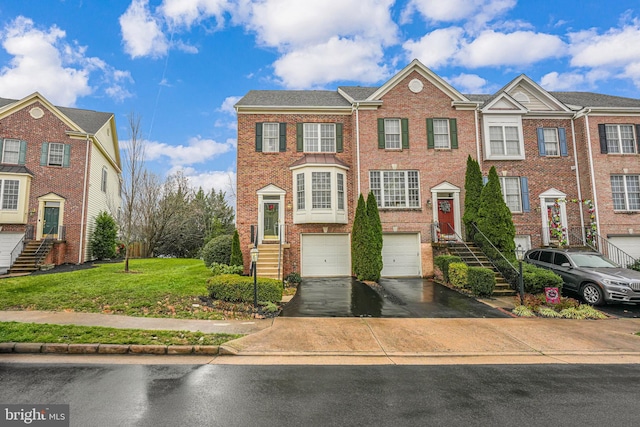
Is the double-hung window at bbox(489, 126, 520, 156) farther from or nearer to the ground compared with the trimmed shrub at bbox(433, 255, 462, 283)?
farther from the ground

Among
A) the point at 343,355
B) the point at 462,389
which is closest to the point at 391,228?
the point at 343,355

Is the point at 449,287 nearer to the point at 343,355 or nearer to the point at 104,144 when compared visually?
the point at 343,355

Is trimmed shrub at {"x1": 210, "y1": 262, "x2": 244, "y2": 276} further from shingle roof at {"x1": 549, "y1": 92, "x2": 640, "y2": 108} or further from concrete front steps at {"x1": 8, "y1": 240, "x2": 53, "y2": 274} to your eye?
shingle roof at {"x1": 549, "y1": 92, "x2": 640, "y2": 108}

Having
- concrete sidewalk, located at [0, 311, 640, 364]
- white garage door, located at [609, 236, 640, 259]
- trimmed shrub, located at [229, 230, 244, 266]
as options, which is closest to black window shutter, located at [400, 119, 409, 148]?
trimmed shrub, located at [229, 230, 244, 266]

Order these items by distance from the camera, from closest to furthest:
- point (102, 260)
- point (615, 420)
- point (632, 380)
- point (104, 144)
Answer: point (615, 420) → point (632, 380) → point (102, 260) → point (104, 144)

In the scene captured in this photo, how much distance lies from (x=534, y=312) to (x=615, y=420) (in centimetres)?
649

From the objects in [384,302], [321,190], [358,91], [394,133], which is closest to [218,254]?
[321,190]

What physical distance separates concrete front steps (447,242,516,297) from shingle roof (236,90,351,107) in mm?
8974

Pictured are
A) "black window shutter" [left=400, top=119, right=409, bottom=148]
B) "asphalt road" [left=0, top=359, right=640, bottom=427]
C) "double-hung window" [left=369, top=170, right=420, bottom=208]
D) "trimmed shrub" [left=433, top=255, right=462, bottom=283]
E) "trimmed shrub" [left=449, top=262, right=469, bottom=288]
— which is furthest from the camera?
"black window shutter" [left=400, top=119, right=409, bottom=148]

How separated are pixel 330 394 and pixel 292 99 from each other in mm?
15999

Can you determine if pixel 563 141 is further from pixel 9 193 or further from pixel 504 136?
pixel 9 193

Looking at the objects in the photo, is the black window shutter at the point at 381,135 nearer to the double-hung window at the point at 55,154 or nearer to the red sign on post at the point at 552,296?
the red sign on post at the point at 552,296

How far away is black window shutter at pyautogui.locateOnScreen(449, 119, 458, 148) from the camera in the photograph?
16.4 metres

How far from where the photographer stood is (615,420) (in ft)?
12.2
